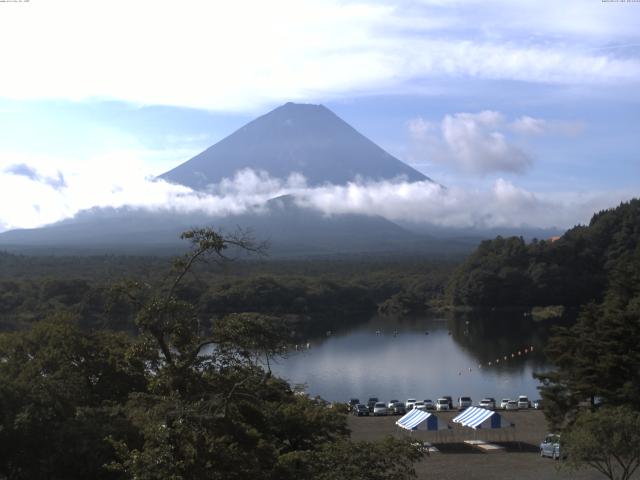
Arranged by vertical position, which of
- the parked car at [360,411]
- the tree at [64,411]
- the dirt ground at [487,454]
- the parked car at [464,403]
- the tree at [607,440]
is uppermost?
the tree at [64,411]

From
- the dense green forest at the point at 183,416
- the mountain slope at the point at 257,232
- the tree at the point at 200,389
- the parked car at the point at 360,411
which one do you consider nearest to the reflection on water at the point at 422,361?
the parked car at the point at 360,411

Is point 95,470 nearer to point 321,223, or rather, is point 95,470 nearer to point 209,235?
point 209,235

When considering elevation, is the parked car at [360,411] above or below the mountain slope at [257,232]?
below

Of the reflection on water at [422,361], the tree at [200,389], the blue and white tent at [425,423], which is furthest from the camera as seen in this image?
the reflection on water at [422,361]

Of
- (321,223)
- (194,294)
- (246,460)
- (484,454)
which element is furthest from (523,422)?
(321,223)

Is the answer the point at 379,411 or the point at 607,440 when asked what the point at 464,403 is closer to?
the point at 379,411

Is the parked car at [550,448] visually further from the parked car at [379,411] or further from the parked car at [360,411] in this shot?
the parked car at [360,411]

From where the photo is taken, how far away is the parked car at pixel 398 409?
1631cm

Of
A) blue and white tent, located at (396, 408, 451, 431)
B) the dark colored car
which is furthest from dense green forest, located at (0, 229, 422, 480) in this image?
the dark colored car

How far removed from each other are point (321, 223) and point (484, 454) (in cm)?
8755

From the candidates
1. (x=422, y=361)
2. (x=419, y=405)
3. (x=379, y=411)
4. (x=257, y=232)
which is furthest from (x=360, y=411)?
(x=257, y=232)

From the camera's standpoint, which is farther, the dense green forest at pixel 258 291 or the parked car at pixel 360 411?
the dense green forest at pixel 258 291

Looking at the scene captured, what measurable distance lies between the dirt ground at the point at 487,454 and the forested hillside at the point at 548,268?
25.4 meters

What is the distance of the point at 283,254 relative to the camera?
248ft
